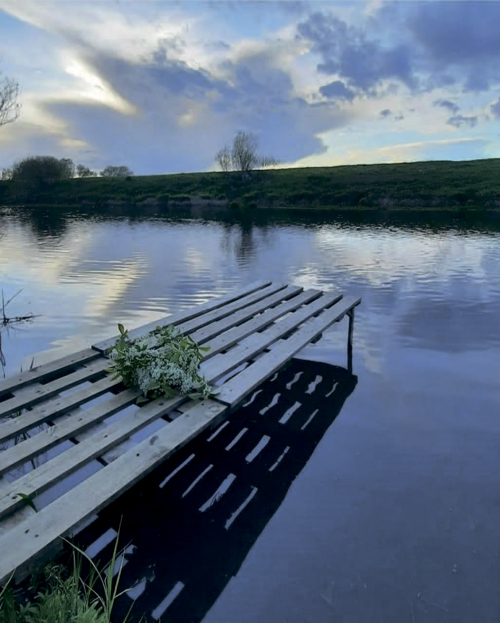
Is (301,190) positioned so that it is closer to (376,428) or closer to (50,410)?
(376,428)

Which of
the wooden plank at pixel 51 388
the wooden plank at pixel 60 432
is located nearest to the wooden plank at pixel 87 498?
the wooden plank at pixel 60 432

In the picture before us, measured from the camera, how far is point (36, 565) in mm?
2566

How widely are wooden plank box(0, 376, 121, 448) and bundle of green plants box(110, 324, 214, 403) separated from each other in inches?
7.7

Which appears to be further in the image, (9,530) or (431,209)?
(431,209)

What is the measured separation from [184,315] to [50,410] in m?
3.20

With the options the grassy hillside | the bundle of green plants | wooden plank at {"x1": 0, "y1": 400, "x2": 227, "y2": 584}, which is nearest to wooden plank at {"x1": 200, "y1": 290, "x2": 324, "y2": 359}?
the bundle of green plants

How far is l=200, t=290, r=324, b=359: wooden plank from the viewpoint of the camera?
585 cm

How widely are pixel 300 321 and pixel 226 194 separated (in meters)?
60.9

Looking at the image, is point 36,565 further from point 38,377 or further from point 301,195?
point 301,195

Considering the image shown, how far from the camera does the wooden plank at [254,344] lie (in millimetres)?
5043

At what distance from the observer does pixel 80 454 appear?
340 centimetres

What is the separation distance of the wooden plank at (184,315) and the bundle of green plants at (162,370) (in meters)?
1.10

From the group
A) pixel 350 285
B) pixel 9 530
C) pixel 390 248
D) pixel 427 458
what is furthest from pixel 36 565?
pixel 390 248

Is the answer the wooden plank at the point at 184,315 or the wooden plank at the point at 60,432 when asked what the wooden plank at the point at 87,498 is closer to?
the wooden plank at the point at 60,432
